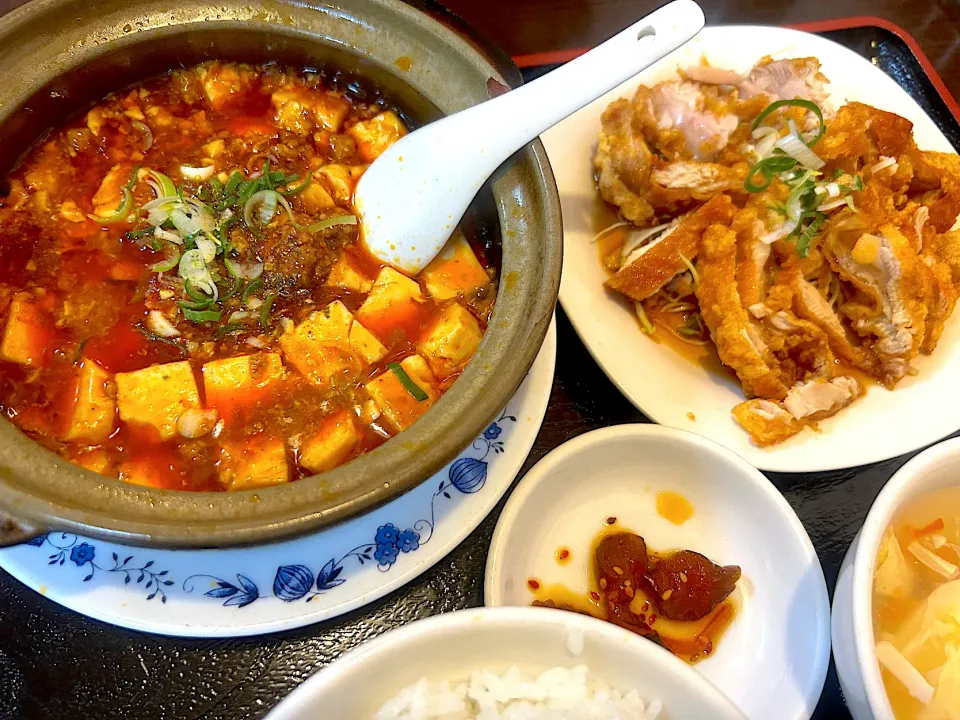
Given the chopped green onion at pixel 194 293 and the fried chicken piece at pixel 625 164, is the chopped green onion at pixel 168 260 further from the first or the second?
the fried chicken piece at pixel 625 164

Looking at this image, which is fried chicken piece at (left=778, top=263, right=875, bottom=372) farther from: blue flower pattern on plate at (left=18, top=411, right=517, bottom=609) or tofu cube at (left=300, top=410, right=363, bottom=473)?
tofu cube at (left=300, top=410, right=363, bottom=473)

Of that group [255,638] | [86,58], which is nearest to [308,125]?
[86,58]

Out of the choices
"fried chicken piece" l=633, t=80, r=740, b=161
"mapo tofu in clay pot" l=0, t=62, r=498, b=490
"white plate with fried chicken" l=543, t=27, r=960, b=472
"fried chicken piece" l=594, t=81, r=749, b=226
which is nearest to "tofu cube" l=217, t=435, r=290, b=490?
"mapo tofu in clay pot" l=0, t=62, r=498, b=490

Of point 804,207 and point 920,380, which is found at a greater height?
point 804,207

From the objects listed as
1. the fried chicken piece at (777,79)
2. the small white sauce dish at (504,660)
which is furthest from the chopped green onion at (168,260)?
the fried chicken piece at (777,79)

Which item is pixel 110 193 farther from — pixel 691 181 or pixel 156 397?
pixel 691 181

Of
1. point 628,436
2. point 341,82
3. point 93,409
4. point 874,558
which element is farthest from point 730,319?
point 93,409

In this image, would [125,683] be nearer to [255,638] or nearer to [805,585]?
[255,638]
